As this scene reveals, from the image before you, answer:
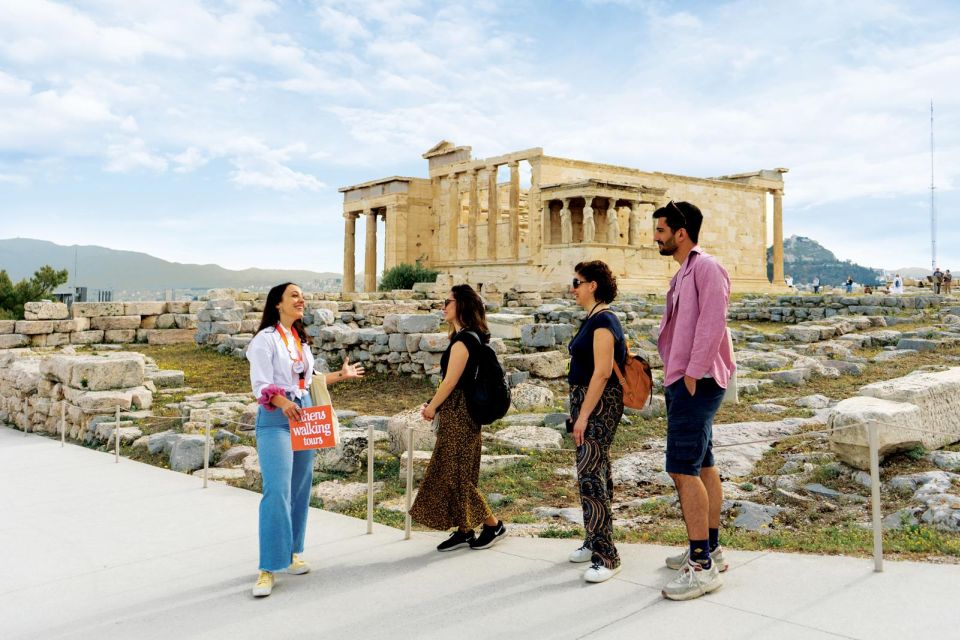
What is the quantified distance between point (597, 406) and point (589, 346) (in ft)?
1.10

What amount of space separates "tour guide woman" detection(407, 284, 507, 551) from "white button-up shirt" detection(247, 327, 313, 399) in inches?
33.5

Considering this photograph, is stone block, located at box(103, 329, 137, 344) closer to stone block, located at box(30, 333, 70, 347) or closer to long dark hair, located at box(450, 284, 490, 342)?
stone block, located at box(30, 333, 70, 347)

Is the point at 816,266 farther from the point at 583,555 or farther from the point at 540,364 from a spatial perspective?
the point at 583,555

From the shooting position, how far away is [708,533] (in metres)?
3.86

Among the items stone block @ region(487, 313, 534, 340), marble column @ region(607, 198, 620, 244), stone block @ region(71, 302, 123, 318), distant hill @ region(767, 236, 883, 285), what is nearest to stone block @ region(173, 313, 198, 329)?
stone block @ region(71, 302, 123, 318)

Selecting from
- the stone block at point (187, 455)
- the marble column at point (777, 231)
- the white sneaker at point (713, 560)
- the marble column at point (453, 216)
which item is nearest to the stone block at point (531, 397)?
the stone block at point (187, 455)

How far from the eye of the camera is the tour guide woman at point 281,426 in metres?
4.15

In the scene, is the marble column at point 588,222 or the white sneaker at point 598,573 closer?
the white sneaker at point 598,573

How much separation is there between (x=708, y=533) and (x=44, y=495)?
6.02 metres

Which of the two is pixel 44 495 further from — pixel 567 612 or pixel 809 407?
pixel 809 407

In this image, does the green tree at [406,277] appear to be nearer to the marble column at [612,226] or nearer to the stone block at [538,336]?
the marble column at [612,226]

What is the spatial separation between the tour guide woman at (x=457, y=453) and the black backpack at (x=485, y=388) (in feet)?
0.08

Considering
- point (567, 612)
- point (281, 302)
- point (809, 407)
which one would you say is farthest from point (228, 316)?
point (567, 612)

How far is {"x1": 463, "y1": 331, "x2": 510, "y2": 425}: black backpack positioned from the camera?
15.1 ft
